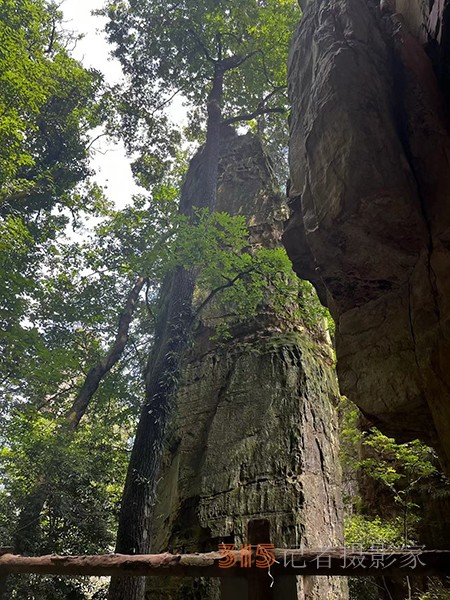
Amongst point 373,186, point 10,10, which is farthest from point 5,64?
point 373,186

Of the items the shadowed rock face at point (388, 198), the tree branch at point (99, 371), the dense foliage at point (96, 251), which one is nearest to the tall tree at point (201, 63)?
the dense foliage at point (96, 251)

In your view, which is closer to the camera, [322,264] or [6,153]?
[322,264]

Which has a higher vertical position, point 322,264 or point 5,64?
point 5,64

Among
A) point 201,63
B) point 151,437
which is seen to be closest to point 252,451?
point 151,437

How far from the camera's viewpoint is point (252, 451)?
7.35m

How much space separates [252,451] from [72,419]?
4.84 metres

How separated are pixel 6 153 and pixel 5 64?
2.13 m

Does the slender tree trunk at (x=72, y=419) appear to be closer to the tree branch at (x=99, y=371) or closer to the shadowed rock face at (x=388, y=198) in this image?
the tree branch at (x=99, y=371)

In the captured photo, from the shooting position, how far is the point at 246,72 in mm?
12469

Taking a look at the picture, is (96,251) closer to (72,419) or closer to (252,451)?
(72,419)

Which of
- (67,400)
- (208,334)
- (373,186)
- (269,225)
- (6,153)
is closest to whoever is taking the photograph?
(373,186)

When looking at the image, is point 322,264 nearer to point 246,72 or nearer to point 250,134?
point 246,72

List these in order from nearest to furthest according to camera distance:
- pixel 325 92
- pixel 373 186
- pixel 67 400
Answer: pixel 373 186
pixel 325 92
pixel 67 400

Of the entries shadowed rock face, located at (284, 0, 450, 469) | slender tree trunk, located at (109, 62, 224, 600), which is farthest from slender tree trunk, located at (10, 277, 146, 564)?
shadowed rock face, located at (284, 0, 450, 469)
